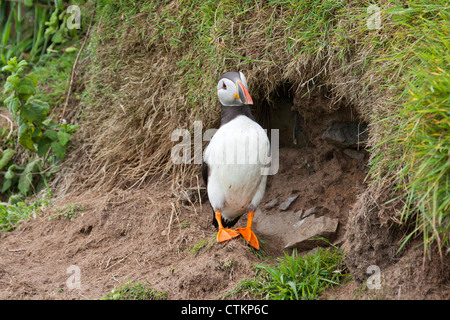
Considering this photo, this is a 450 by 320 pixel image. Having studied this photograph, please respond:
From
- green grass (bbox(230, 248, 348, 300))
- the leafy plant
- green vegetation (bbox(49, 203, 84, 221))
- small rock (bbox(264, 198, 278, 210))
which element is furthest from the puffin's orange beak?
the leafy plant

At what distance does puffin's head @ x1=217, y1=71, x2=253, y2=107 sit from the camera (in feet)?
12.6

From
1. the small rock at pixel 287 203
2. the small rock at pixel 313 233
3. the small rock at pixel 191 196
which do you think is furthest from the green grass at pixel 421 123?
the small rock at pixel 191 196

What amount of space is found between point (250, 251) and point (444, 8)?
2.00m

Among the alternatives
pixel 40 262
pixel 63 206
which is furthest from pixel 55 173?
pixel 40 262

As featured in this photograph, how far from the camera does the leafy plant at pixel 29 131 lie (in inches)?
Result: 197

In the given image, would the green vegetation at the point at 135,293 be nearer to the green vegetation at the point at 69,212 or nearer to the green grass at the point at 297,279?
the green grass at the point at 297,279

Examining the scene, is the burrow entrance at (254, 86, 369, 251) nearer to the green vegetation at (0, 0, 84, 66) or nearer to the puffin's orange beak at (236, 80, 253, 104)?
the puffin's orange beak at (236, 80, 253, 104)

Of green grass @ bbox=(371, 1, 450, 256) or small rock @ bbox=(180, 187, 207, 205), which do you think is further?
small rock @ bbox=(180, 187, 207, 205)

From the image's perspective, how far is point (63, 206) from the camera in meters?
5.01

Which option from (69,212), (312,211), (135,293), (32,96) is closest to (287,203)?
(312,211)

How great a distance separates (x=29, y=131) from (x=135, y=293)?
2489mm

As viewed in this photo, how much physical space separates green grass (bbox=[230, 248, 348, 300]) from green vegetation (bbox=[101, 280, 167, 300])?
0.51 m

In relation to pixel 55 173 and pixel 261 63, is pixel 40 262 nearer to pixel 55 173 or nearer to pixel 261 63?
pixel 55 173

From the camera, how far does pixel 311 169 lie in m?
4.87
